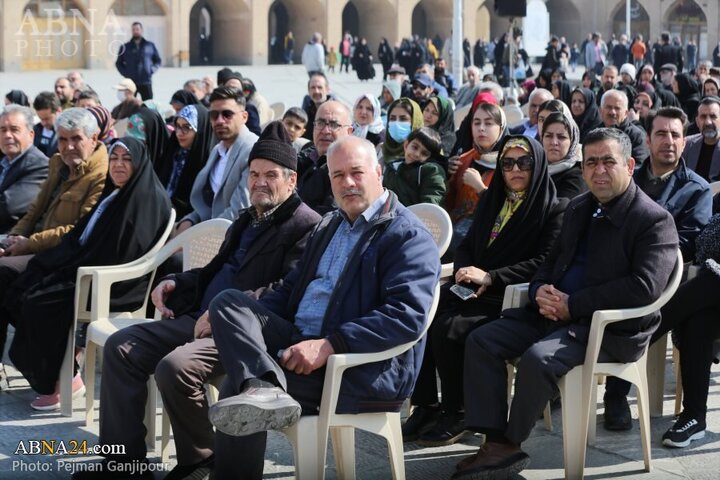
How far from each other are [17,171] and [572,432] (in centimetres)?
394

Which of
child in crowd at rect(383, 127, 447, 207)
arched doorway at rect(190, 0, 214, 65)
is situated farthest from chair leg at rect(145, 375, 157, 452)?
arched doorway at rect(190, 0, 214, 65)

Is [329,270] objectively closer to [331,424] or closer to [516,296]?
[331,424]

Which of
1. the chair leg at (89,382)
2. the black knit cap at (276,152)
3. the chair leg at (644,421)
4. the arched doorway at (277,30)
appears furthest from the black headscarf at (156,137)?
the arched doorway at (277,30)

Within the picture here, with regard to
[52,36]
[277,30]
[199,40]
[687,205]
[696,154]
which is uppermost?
[277,30]

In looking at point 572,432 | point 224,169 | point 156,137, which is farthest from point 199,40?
point 572,432

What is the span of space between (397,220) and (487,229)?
1038mm

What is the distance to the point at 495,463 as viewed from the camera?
158 inches

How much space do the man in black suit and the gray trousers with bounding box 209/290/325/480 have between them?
3.12m

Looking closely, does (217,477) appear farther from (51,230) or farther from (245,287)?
(51,230)

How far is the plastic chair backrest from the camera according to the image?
16.6 ft

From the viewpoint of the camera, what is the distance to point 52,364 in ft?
17.3

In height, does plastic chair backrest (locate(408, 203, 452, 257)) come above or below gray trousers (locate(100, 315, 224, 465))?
above

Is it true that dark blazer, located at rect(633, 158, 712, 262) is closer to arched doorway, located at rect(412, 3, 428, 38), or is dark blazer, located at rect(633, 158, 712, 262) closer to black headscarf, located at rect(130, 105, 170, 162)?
black headscarf, located at rect(130, 105, 170, 162)

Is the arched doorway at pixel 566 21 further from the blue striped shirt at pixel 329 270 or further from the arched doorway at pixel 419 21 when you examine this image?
the blue striped shirt at pixel 329 270
